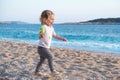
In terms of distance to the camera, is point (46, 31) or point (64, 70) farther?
point (64, 70)

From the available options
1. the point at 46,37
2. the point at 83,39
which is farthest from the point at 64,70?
the point at 83,39

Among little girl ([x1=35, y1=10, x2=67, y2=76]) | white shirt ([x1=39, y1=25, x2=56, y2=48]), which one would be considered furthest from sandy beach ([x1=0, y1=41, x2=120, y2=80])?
white shirt ([x1=39, y1=25, x2=56, y2=48])

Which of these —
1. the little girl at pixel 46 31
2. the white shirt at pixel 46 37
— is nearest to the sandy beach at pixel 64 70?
the little girl at pixel 46 31

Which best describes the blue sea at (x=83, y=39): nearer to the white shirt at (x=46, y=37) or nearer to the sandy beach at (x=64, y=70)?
the sandy beach at (x=64, y=70)

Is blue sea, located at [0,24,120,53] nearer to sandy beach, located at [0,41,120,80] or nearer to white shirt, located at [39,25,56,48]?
sandy beach, located at [0,41,120,80]

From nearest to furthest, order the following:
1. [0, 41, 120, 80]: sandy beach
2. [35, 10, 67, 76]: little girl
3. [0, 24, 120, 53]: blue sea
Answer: [35, 10, 67, 76]: little girl
[0, 41, 120, 80]: sandy beach
[0, 24, 120, 53]: blue sea

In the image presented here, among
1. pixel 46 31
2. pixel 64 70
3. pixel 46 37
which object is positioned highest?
pixel 46 31

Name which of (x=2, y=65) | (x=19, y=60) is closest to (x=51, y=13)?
(x=2, y=65)

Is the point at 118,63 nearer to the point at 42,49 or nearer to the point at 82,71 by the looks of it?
the point at 82,71

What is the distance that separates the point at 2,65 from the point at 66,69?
1606 millimetres

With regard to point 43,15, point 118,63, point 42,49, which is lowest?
point 118,63

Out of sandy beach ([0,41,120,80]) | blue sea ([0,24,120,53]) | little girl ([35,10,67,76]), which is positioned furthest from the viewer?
blue sea ([0,24,120,53])

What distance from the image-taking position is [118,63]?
945 centimetres

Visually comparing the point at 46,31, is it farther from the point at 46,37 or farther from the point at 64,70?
the point at 64,70
